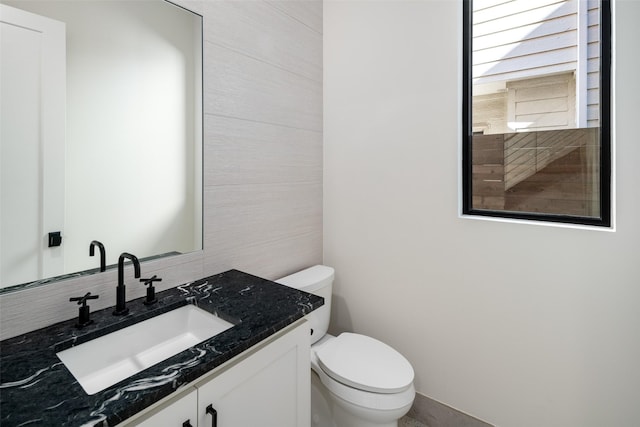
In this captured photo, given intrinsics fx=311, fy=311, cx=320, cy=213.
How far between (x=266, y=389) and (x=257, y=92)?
4.33 ft

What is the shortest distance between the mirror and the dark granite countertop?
205 millimetres

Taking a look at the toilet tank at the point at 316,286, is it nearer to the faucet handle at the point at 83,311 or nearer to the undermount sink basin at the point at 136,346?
the undermount sink basin at the point at 136,346

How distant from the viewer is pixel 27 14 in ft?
2.98

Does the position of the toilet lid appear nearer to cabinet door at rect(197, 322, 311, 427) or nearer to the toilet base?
the toilet base

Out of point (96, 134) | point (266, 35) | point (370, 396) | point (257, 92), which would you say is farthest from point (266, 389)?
point (266, 35)

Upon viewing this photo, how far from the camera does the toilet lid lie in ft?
4.25

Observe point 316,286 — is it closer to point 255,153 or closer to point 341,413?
point 341,413

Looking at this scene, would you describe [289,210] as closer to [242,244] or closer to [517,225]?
[242,244]

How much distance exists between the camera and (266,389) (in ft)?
3.21

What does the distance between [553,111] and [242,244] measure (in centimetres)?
156

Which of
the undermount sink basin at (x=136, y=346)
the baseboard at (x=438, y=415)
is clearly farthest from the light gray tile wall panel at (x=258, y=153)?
the baseboard at (x=438, y=415)

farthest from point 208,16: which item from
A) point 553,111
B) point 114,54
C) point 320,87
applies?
point 553,111

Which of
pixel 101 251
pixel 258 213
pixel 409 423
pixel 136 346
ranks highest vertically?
pixel 258 213

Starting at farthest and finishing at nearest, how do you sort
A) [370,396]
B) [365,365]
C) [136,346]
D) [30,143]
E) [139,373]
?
[365,365]
[370,396]
[136,346]
[30,143]
[139,373]
